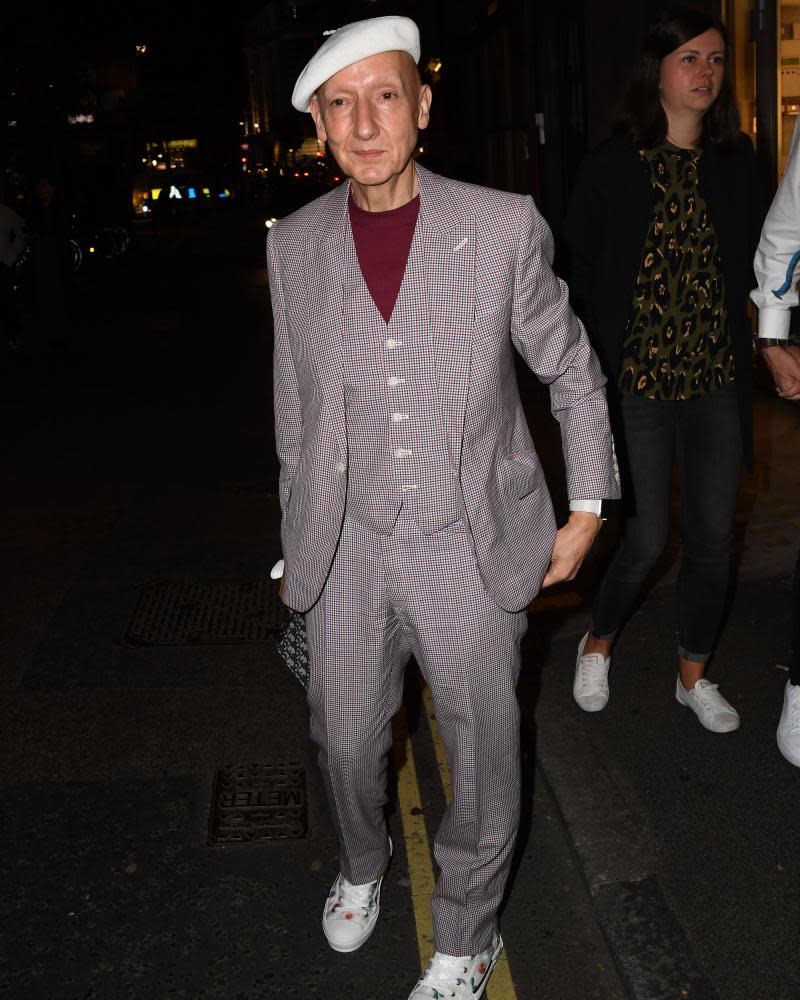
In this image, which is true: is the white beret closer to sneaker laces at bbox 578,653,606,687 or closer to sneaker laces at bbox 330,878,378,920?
sneaker laces at bbox 330,878,378,920

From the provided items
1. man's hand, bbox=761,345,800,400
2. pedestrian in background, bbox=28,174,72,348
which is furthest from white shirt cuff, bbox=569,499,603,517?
pedestrian in background, bbox=28,174,72,348

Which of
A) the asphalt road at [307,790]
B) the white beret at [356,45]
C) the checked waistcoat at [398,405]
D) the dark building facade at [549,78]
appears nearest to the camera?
the white beret at [356,45]

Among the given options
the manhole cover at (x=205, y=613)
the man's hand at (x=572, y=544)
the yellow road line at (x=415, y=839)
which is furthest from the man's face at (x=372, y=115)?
the manhole cover at (x=205, y=613)

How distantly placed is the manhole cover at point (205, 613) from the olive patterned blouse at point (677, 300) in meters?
2.48

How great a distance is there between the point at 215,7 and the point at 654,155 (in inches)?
3763

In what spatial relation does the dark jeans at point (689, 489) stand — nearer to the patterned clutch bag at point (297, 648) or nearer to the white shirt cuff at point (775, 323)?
the white shirt cuff at point (775, 323)

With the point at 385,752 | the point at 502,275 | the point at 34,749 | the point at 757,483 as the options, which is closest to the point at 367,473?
the point at 502,275

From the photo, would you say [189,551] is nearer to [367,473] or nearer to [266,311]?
[367,473]

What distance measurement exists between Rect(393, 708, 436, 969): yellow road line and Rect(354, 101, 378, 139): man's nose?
2148 millimetres

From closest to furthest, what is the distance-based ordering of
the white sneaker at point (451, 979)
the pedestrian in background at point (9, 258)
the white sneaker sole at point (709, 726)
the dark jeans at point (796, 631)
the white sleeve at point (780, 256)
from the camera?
the white sneaker at point (451, 979) → the white sleeve at point (780, 256) → the dark jeans at point (796, 631) → the white sneaker sole at point (709, 726) → the pedestrian in background at point (9, 258)

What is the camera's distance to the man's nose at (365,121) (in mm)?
2443

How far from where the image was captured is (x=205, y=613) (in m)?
5.80

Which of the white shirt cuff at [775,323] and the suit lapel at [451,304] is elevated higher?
the suit lapel at [451,304]

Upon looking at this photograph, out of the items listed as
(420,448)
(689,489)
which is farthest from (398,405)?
(689,489)
